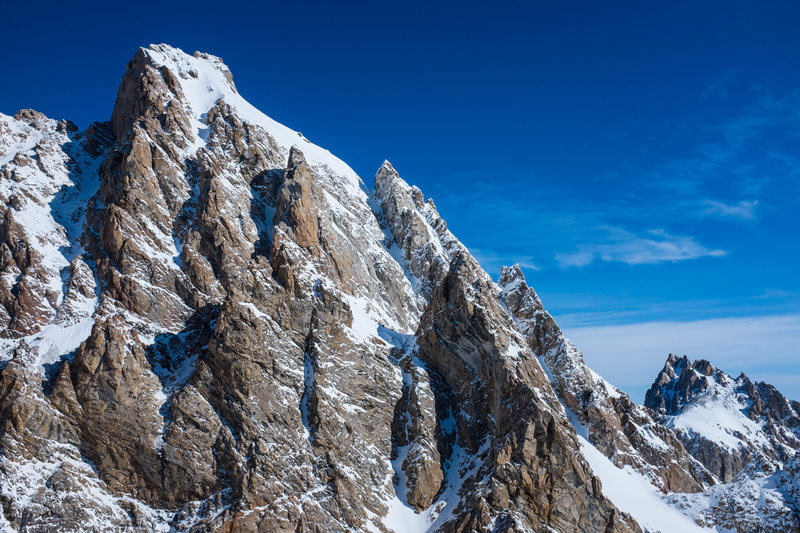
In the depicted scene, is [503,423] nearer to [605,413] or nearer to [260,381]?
[605,413]

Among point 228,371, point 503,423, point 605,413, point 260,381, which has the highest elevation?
point 228,371

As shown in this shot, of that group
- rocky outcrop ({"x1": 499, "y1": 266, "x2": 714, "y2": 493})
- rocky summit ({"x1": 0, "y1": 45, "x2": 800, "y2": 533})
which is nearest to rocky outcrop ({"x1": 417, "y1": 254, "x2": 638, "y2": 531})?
rocky summit ({"x1": 0, "y1": 45, "x2": 800, "y2": 533})

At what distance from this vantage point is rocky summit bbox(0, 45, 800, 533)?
8838 cm

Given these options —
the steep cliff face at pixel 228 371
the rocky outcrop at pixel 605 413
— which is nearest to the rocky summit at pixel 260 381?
the steep cliff face at pixel 228 371

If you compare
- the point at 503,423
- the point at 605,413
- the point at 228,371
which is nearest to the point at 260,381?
the point at 228,371

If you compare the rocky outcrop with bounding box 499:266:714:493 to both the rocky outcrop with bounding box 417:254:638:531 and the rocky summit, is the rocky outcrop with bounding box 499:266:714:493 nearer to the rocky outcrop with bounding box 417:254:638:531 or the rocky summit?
the rocky summit

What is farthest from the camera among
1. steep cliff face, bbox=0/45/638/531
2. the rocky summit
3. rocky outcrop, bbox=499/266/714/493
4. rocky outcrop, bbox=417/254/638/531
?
rocky outcrop, bbox=499/266/714/493

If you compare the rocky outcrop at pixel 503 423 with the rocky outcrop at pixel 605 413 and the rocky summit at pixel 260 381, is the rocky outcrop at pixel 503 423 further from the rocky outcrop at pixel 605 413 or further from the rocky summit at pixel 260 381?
the rocky outcrop at pixel 605 413

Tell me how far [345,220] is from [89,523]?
8477cm

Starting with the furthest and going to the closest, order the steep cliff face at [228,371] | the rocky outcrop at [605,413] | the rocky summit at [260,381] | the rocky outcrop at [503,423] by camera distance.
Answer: the rocky outcrop at [605,413] → the rocky outcrop at [503,423] → the rocky summit at [260,381] → the steep cliff face at [228,371]

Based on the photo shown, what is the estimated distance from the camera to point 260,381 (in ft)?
319

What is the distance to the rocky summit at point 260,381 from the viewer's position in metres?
88.4

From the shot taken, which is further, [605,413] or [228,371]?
[605,413]

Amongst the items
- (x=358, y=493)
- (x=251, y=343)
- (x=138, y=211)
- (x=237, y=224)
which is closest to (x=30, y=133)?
(x=138, y=211)
